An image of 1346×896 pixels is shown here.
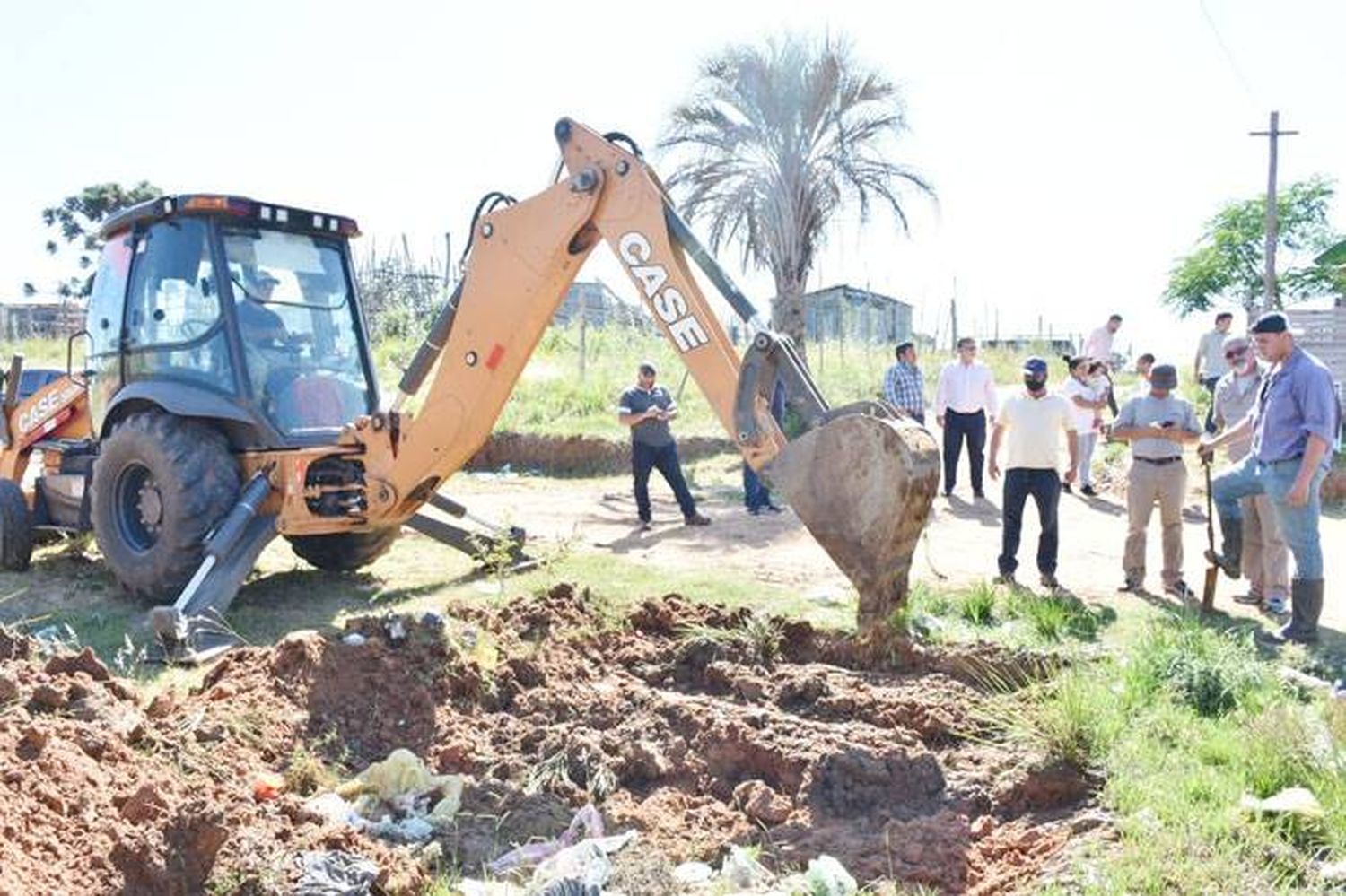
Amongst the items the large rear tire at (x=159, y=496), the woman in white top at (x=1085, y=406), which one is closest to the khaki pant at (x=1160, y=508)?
the woman in white top at (x=1085, y=406)

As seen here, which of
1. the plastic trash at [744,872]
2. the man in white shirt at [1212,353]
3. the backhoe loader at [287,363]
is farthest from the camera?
the man in white shirt at [1212,353]

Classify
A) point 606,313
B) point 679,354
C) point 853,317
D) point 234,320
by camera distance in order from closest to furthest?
point 679,354 < point 234,320 < point 606,313 < point 853,317

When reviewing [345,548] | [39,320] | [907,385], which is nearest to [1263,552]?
[907,385]

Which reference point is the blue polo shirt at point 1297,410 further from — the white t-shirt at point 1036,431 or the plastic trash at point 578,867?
the plastic trash at point 578,867

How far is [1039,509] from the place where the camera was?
26.3 ft

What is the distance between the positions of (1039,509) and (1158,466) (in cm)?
85

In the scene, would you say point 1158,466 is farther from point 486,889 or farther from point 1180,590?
point 486,889

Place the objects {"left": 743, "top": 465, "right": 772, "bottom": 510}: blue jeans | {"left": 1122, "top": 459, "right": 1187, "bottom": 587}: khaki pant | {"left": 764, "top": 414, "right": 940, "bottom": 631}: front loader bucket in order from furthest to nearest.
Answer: {"left": 743, "top": 465, "right": 772, "bottom": 510}: blue jeans
{"left": 1122, "top": 459, "right": 1187, "bottom": 587}: khaki pant
{"left": 764, "top": 414, "right": 940, "bottom": 631}: front loader bucket

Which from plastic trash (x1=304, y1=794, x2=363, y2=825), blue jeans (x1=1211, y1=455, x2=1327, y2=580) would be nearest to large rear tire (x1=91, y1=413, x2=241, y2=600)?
plastic trash (x1=304, y1=794, x2=363, y2=825)

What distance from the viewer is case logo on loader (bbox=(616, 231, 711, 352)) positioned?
562cm

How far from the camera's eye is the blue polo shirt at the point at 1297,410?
6.38 m

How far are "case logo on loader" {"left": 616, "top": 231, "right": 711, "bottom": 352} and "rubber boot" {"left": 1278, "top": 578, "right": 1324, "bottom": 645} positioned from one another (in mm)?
3786

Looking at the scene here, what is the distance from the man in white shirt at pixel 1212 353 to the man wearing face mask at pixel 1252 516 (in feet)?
19.0

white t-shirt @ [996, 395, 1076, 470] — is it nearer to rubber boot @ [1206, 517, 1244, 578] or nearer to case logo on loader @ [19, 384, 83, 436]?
rubber boot @ [1206, 517, 1244, 578]
